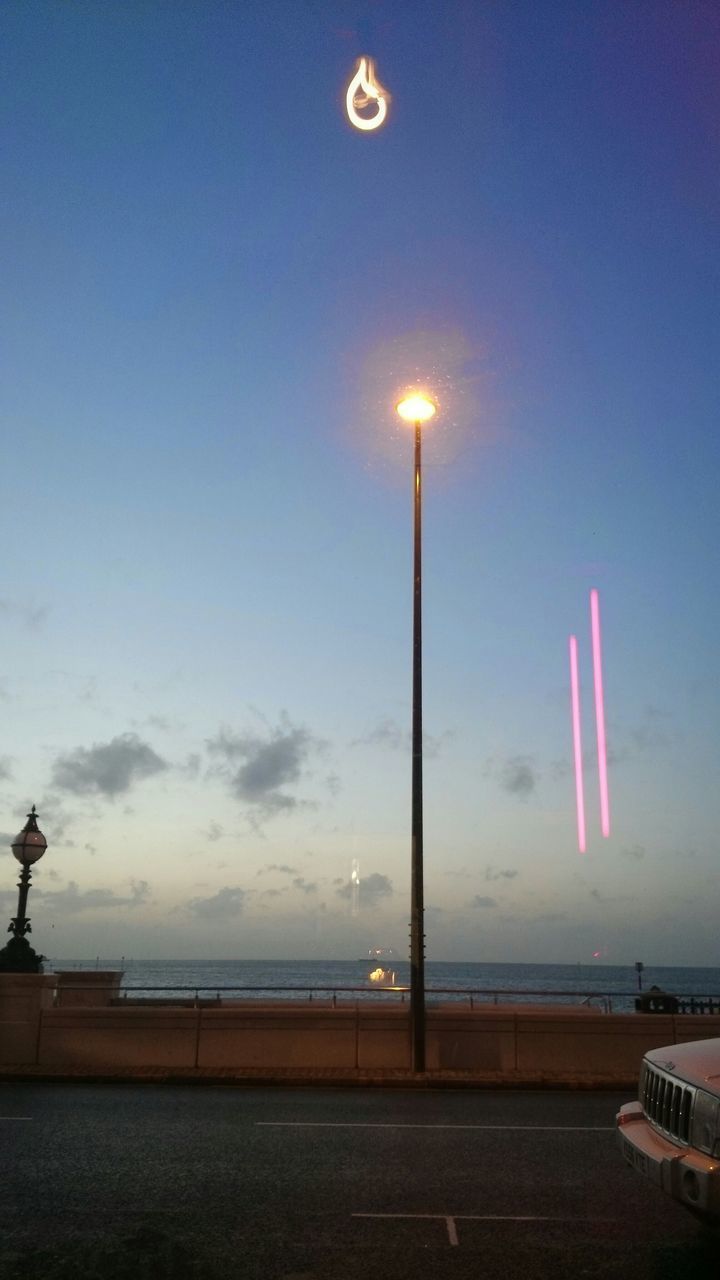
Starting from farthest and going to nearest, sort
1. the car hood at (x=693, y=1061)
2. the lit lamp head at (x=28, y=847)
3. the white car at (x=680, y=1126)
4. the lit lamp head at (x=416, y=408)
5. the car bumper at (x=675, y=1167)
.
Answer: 1. the lit lamp head at (x=28, y=847)
2. the lit lamp head at (x=416, y=408)
3. the car hood at (x=693, y=1061)
4. the white car at (x=680, y=1126)
5. the car bumper at (x=675, y=1167)

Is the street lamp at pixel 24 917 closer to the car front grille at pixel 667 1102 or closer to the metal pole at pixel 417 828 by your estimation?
the metal pole at pixel 417 828

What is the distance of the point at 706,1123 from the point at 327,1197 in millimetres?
3369

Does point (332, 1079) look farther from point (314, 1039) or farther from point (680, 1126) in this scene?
point (680, 1126)

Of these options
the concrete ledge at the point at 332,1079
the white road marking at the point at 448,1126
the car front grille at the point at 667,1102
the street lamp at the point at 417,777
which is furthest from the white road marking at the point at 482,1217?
the concrete ledge at the point at 332,1079

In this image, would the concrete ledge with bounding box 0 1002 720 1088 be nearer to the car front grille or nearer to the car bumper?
the car front grille

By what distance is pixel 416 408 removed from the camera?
17.0 meters

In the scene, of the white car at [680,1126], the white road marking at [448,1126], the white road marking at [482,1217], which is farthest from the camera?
the white road marking at [448,1126]

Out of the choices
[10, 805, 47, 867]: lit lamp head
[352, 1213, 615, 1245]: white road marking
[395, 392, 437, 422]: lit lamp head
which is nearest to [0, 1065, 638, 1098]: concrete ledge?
[10, 805, 47, 867]: lit lamp head

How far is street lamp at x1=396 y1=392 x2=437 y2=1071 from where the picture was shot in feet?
49.0

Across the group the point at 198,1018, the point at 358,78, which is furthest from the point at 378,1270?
the point at 358,78

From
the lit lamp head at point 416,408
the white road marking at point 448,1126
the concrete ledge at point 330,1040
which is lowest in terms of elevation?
the white road marking at point 448,1126

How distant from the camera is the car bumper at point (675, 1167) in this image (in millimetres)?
5535

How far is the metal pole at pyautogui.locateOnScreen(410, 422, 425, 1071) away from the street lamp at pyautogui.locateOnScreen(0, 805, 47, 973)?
627 cm

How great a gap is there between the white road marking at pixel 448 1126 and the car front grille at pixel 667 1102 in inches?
176
